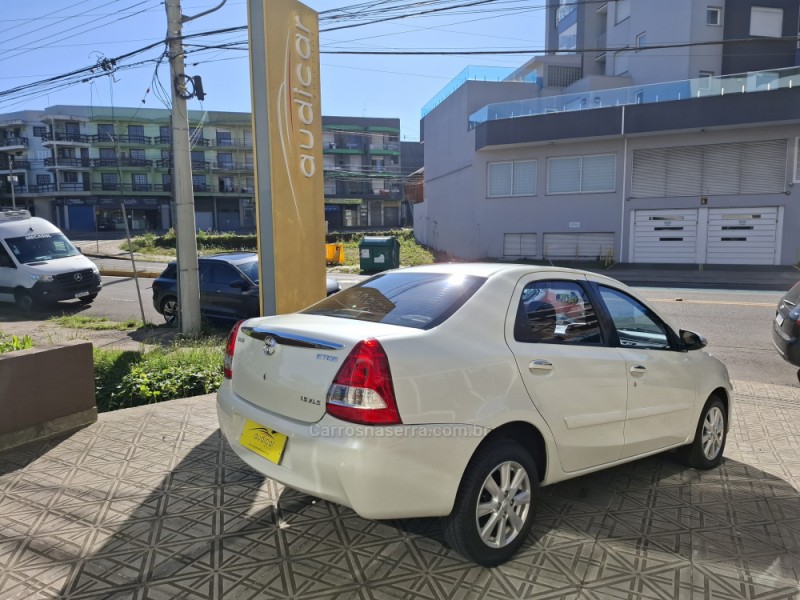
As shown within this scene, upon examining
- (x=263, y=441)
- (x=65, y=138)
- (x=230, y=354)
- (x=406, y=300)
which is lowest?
(x=263, y=441)

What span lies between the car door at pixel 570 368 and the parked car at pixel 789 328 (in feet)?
14.1

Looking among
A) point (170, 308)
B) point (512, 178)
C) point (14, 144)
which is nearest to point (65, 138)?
point (14, 144)

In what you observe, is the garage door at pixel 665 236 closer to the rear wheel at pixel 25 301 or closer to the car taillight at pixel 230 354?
the rear wheel at pixel 25 301

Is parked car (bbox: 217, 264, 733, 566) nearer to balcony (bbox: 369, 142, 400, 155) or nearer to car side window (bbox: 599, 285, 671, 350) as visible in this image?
car side window (bbox: 599, 285, 671, 350)

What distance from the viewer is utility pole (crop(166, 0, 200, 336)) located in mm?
9586

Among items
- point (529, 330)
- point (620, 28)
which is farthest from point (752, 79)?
point (529, 330)

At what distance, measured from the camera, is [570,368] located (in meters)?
3.42

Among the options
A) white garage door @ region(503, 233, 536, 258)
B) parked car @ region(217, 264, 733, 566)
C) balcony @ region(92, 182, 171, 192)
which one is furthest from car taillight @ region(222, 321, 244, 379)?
balcony @ region(92, 182, 171, 192)

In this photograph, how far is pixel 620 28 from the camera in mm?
34000

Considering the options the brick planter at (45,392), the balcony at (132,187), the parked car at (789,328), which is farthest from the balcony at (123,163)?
the parked car at (789,328)

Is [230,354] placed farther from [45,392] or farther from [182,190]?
[182,190]

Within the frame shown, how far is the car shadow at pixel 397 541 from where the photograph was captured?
2.96m

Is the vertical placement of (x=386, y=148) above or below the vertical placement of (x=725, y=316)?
above

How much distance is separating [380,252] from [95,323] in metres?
13.5
